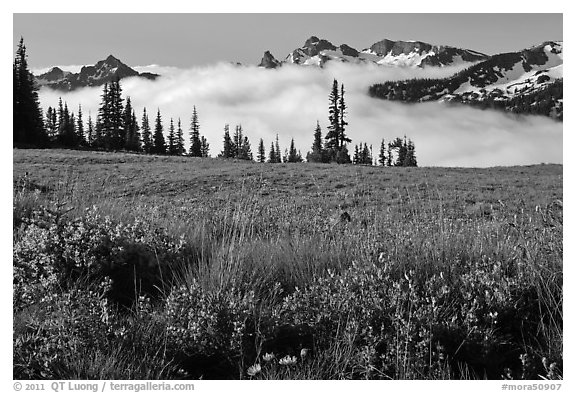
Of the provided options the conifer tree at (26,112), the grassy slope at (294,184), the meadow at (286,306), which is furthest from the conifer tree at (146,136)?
the meadow at (286,306)

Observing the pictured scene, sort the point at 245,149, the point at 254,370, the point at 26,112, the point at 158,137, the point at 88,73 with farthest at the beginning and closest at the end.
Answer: the point at 245,149 → the point at 158,137 → the point at 26,112 → the point at 88,73 → the point at 254,370

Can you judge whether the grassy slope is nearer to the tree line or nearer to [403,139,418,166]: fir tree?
the tree line

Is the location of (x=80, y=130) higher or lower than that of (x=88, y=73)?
higher

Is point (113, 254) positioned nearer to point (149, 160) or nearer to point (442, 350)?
point (442, 350)

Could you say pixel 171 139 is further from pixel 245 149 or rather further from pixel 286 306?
pixel 286 306

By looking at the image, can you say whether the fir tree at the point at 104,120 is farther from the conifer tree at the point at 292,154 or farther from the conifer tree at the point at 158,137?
the conifer tree at the point at 292,154

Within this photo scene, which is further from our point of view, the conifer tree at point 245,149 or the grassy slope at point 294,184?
the conifer tree at point 245,149

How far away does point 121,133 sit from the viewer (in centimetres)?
7606

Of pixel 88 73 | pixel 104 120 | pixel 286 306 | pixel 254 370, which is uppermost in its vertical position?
pixel 104 120

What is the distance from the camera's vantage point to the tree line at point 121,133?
5403cm

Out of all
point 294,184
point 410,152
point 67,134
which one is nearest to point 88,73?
point 294,184
